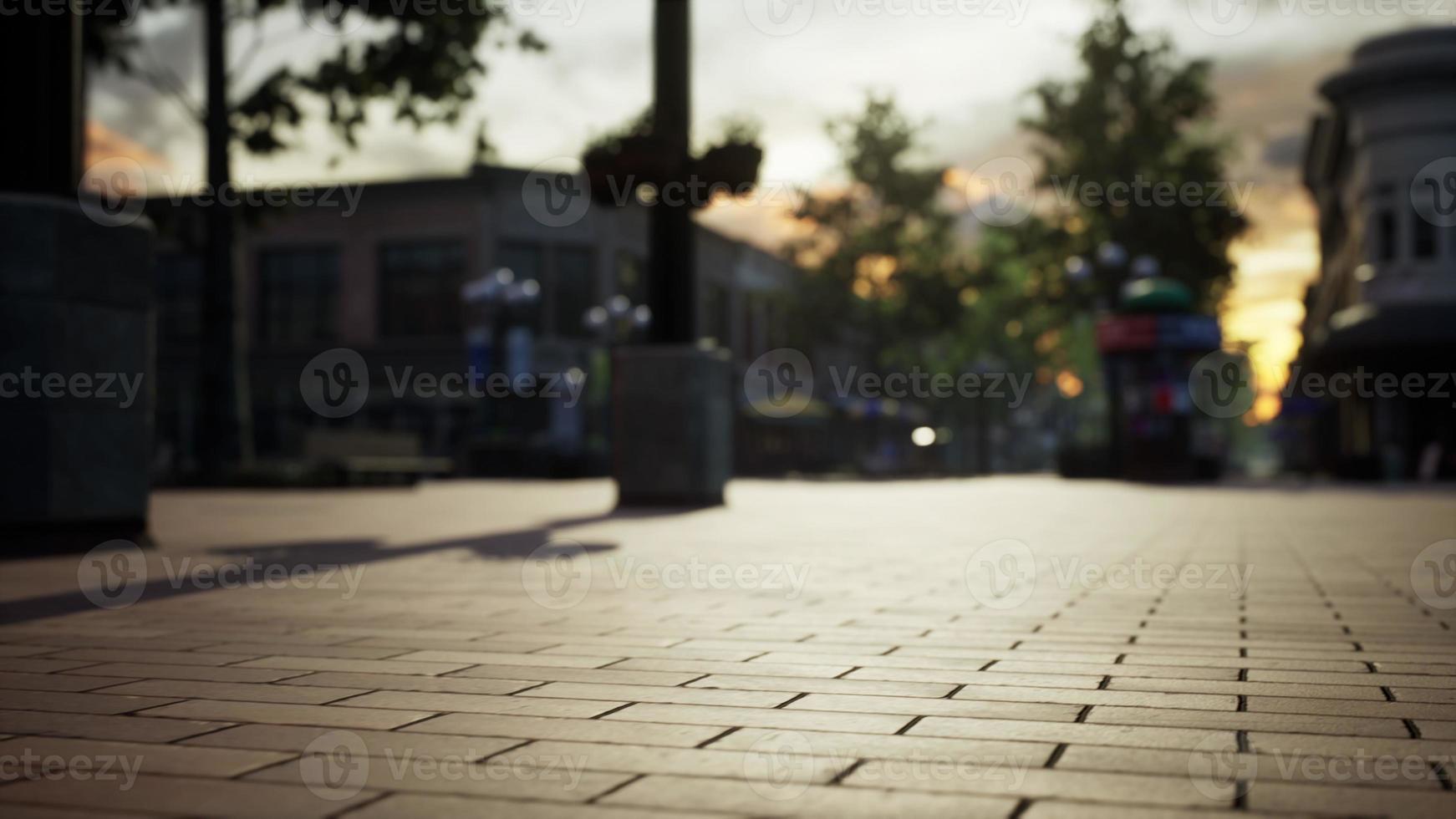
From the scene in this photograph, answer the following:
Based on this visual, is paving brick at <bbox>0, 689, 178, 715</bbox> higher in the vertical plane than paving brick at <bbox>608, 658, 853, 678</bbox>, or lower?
higher

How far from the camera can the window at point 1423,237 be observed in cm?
3266

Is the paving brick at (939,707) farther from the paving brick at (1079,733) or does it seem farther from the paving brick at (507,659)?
the paving brick at (507,659)

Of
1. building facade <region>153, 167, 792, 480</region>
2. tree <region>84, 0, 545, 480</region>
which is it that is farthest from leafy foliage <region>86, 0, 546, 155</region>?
building facade <region>153, 167, 792, 480</region>

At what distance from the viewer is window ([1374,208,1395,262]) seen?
33.3 meters

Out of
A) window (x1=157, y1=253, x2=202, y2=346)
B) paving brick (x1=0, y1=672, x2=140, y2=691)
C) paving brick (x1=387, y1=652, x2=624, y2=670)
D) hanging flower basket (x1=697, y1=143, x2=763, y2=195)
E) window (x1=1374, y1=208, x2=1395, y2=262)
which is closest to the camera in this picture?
paving brick (x1=0, y1=672, x2=140, y2=691)

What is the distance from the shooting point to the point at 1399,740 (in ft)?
10.6

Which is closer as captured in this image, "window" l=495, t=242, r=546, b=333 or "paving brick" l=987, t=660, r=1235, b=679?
"paving brick" l=987, t=660, r=1235, b=679

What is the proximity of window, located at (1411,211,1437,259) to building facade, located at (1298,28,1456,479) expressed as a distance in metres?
0.03

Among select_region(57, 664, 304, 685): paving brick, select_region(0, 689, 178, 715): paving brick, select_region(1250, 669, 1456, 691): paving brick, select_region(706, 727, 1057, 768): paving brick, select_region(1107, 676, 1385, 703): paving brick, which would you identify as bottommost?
select_region(1250, 669, 1456, 691): paving brick

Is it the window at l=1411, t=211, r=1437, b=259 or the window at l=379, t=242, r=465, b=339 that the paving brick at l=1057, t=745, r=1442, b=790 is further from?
the window at l=379, t=242, r=465, b=339

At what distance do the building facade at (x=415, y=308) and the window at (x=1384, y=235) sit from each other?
70.3ft

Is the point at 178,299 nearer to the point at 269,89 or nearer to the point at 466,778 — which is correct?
the point at 269,89

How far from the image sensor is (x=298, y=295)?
46594mm

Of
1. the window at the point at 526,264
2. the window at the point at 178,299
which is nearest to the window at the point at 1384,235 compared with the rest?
the window at the point at 526,264
